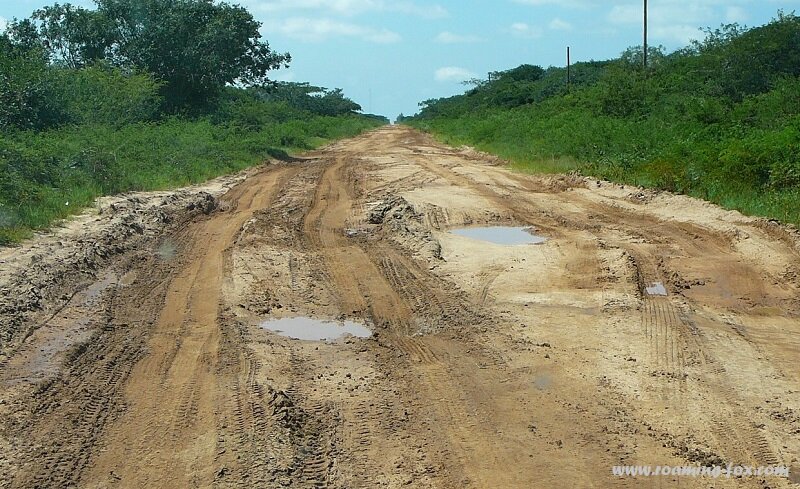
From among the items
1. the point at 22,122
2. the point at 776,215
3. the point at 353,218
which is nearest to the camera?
the point at 776,215

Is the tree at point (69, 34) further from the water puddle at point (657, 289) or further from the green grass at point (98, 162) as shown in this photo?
the water puddle at point (657, 289)

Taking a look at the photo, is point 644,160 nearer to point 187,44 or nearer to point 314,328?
point 314,328

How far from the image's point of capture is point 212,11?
1346 inches

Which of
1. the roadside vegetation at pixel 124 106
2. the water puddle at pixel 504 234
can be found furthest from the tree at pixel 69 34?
the water puddle at pixel 504 234

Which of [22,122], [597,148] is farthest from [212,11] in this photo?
[597,148]

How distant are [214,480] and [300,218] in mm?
10004

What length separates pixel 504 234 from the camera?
12258mm

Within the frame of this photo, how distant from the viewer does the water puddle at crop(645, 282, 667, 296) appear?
841 centimetres

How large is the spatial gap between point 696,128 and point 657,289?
12.6 m

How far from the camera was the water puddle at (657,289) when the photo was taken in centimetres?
841

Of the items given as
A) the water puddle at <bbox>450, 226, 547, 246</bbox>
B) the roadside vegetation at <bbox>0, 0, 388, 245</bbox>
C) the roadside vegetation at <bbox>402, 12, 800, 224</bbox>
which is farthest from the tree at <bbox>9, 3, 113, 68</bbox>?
the water puddle at <bbox>450, 226, 547, 246</bbox>

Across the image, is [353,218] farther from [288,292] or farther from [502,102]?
[502,102]

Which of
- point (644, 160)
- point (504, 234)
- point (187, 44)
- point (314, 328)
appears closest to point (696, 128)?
point (644, 160)

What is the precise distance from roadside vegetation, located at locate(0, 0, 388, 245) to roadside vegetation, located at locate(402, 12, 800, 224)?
10.5 m
